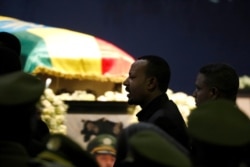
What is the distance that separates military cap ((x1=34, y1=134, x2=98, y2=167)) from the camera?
185 cm

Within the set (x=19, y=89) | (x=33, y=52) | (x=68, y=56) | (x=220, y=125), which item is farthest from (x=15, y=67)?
(x=68, y=56)

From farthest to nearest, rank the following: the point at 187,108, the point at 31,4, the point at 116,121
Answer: the point at 31,4 → the point at 187,108 → the point at 116,121

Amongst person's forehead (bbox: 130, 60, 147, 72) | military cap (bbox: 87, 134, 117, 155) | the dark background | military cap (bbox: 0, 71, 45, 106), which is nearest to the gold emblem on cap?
military cap (bbox: 87, 134, 117, 155)

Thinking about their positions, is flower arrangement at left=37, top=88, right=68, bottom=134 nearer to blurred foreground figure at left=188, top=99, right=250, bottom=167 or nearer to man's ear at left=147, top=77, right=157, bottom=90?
man's ear at left=147, top=77, right=157, bottom=90

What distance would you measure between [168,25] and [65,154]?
14.9ft

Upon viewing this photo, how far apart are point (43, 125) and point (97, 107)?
2.42 ft

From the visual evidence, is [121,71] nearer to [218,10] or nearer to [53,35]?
[53,35]

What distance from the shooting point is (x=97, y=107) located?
149 inches

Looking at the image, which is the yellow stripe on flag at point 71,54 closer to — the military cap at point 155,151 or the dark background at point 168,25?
the dark background at point 168,25

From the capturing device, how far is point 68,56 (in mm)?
4727

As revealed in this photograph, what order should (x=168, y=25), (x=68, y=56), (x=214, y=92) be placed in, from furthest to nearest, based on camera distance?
1. (x=168, y=25)
2. (x=68, y=56)
3. (x=214, y=92)

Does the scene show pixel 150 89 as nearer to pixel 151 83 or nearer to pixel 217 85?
pixel 151 83

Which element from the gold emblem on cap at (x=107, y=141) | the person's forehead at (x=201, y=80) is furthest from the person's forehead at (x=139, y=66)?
the person's forehead at (x=201, y=80)

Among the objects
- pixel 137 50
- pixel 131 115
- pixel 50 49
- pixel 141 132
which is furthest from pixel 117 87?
pixel 141 132
